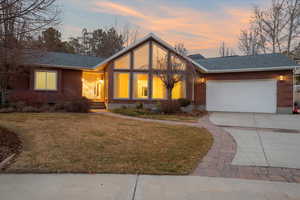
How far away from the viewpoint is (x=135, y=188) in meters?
2.92

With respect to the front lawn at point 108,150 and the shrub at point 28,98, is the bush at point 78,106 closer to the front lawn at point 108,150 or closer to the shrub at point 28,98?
the shrub at point 28,98

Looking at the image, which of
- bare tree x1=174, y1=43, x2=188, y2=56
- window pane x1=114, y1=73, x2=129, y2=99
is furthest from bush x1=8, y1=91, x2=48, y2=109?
bare tree x1=174, y1=43, x2=188, y2=56

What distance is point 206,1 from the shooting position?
555 inches

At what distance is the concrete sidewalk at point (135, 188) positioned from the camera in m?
2.68

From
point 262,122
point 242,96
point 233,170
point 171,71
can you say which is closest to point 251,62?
point 242,96

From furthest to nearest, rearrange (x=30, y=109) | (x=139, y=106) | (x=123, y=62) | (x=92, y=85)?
(x=92, y=85)
(x=123, y=62)
(x=139, y=106)
(x=30, y=109)

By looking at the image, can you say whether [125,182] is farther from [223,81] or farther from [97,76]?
[97,76]

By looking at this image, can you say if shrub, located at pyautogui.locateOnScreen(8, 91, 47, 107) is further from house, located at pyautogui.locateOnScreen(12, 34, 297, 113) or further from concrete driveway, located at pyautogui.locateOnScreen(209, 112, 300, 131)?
concrete driveway, located at pyautogui.locateOnScreen(209, 112, 300, 131)

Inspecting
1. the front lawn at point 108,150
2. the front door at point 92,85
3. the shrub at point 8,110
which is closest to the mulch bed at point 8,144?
the front lawn at point 108,150

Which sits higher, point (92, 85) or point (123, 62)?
point (123, 62)

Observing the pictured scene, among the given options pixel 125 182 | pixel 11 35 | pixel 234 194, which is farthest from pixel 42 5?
pixel 234 194

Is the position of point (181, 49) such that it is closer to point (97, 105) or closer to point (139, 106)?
point (139, 106)

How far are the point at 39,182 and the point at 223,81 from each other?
14.1 metres

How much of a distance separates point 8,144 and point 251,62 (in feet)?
50.4
